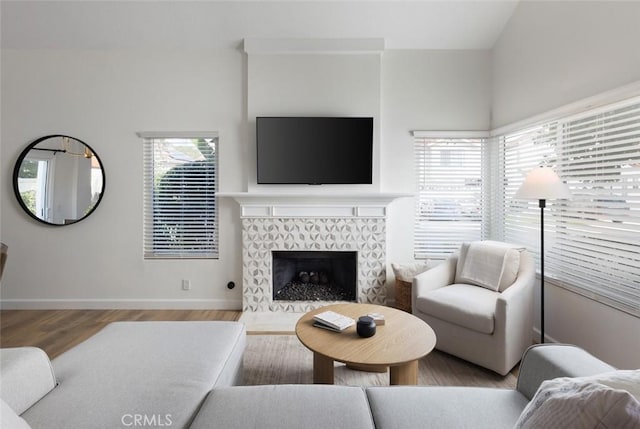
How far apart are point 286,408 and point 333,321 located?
2.63 feet

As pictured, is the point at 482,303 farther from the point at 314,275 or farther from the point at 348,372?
the point at 314,275

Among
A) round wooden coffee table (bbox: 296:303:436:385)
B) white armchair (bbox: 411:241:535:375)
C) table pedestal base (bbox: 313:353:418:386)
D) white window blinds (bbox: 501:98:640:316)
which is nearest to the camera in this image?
round wooden coffee table (bbox: 296:303:436:385)

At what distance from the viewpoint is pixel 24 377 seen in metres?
1.12

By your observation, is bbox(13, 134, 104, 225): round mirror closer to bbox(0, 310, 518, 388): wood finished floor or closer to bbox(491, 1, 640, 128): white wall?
bbox(0, 310, 518, 388): wood finished floor

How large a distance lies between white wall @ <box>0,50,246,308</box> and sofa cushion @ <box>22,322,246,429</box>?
1.79 m

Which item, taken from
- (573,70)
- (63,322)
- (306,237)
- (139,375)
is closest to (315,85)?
(306,237)

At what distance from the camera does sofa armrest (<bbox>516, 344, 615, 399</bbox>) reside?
1100 millimetres

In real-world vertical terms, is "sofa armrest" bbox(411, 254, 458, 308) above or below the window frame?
below

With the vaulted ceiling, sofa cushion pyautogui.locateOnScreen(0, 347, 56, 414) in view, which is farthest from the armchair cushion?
sofa cushion pyautogui.locateOnScreen(0, 347, 56, 414)

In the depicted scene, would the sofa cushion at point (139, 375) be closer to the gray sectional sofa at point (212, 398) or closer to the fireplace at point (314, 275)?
the gray sectional sofa at point (212, 398)

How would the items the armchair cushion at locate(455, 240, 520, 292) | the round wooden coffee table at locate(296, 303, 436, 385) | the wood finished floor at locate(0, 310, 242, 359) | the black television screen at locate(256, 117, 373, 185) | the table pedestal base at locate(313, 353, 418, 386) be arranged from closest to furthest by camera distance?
the round wooden coffee table at locate(296, 303, 436, 385), the table pedestal base at locate(313, 353, 418, 386), the armchair cushion at locate(455, 240, 520, 292), the wood finished floor at locate(0, 310, 242, 359), the black television screen at locate(256, 117, 373, 185)

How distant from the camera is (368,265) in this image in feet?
10.8

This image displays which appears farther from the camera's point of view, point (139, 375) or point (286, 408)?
point (139, 375)

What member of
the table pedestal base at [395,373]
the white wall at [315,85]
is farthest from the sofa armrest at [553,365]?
the white wall at [315,85]
